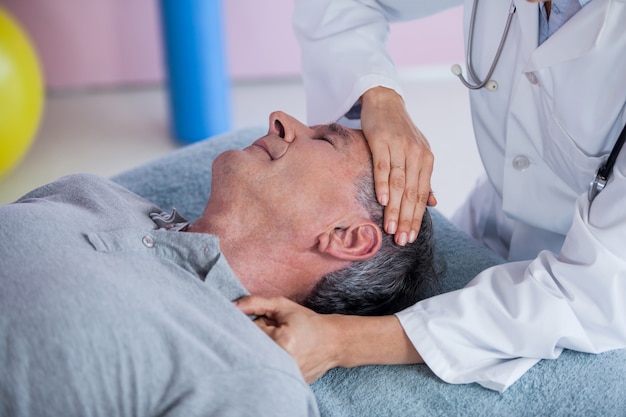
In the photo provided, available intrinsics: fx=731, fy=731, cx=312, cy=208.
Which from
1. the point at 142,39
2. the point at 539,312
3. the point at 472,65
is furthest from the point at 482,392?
the point at 142,39

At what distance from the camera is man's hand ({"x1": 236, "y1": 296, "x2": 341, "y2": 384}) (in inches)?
45.7

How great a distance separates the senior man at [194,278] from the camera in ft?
3.45

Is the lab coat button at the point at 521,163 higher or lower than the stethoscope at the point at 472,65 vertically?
lower

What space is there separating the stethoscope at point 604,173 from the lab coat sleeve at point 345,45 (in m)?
0.48

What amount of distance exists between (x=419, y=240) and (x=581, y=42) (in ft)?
1.54

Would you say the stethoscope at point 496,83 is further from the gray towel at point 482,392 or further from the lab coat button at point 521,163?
the gray towel at point 482,392

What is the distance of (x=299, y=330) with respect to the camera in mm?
1164

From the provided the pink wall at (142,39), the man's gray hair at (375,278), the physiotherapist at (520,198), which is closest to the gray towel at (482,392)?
the physiotherapist at (520,198)

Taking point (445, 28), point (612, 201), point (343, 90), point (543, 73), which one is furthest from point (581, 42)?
point (445, 28)

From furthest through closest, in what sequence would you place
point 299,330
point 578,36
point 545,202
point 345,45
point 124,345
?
point 345,45 < point 545,202 < point 578,36 < point 299,330 < point 124,345

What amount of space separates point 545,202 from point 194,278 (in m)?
0.73

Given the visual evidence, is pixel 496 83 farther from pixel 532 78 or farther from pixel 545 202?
pixel 545 202

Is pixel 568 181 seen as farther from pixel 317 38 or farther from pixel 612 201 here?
pixel 317 38

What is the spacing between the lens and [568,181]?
144 cm
